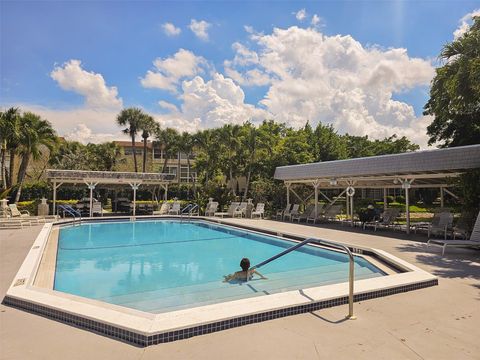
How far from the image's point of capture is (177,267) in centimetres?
891

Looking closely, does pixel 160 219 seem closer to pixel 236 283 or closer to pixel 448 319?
pixel 236 283

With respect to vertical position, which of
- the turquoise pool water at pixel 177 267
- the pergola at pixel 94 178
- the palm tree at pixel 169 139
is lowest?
the turquoise pool water at pixel 177 267

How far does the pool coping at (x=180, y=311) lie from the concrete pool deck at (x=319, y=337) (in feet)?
0.33

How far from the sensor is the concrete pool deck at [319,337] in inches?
134

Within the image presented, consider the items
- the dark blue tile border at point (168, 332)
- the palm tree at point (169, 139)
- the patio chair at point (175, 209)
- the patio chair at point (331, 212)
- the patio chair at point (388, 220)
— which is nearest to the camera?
the dark blue tile border at point (168, 332)

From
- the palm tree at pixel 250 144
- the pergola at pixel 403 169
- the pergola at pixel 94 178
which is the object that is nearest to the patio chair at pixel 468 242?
the pergola at pixel 403 169

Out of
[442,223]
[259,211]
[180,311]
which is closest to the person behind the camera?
[180,311]

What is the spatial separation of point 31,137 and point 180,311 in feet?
77.9

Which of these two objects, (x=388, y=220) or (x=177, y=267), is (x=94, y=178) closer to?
(x=177, y=267)

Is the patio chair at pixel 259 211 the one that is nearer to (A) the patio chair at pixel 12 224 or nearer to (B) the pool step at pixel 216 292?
(A) the patio chair at pixel 12 224

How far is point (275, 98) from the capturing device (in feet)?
76.9

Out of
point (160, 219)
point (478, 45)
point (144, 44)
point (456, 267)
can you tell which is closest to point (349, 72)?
point (478, 45)

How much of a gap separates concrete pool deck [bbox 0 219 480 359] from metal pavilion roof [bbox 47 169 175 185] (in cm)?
1744

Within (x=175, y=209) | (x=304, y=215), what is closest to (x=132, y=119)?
(x=175, y=209)
